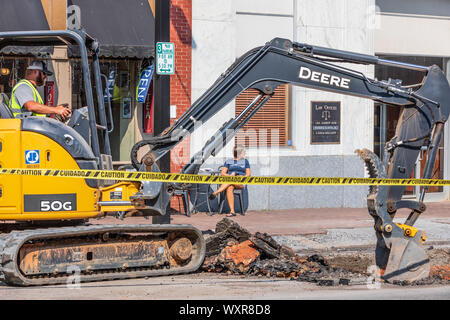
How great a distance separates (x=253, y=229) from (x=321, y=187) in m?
3.66

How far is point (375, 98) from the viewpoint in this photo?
8.32 meters

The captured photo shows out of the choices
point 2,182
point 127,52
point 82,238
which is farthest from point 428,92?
point 127,52

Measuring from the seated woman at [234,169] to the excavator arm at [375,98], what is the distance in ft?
19.9

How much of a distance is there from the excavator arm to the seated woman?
606cm

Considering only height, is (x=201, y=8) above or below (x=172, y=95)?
above

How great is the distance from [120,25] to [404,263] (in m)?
8.60

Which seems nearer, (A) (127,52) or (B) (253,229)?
(B) (253,229)

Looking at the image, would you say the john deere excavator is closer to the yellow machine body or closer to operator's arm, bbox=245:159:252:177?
the yellow machine body

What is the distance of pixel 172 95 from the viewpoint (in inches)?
590

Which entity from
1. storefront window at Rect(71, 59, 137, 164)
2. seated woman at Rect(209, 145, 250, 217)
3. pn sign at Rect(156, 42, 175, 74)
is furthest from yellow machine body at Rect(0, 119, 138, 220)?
storefront window at Rect(71, 59, 137, 164)

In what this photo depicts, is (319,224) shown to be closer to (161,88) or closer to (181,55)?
(161,88)

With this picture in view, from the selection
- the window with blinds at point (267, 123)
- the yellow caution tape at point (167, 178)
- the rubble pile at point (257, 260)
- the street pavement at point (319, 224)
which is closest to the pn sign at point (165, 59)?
the street pavement at point (319, 224)

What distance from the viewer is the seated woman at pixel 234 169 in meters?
14.5

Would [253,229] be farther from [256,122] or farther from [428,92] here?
[428,92]
